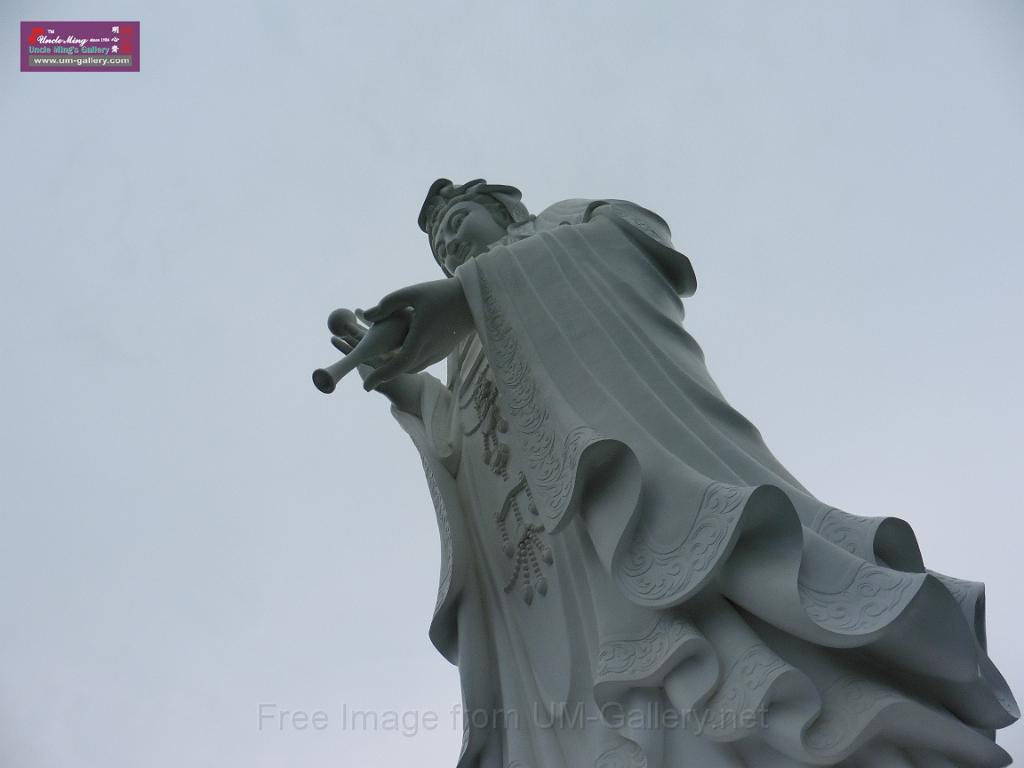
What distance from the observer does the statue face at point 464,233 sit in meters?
4.45

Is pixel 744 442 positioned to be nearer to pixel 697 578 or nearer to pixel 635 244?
pixel 697 578

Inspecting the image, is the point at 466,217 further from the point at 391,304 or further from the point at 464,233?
the point at 391,304

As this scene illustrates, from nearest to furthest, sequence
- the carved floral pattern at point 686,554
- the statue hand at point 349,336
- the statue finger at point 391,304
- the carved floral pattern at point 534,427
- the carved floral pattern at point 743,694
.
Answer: the carved floral pattern at point 743,694 < the carved floral pattern at point 686,554 < the carved floral pattern at point 534,427 < the statue finger at point 391,304 < the statue hand at point 349,336

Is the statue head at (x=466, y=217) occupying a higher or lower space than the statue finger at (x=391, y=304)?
higher

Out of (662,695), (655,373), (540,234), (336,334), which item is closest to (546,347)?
(655,373)

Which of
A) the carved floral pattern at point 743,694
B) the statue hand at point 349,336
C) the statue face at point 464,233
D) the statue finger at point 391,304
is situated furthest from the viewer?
the statue face at point 464,233

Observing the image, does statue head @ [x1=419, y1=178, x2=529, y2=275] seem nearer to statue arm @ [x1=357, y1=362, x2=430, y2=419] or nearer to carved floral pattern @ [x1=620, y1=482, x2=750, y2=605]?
statue arm @ [x1=357, y1=362, x2=430, y2=419]

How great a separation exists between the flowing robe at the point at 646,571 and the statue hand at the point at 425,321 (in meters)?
0.08

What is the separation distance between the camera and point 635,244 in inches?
156

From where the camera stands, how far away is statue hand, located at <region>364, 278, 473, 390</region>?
3.49 metres

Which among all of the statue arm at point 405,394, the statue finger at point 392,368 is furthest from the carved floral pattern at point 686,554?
the statue arm at point 405,394

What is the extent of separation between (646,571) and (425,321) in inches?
54.1

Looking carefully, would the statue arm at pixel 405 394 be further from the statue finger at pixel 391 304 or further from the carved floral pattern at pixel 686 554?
the carved floral pattern at pixel 686 554

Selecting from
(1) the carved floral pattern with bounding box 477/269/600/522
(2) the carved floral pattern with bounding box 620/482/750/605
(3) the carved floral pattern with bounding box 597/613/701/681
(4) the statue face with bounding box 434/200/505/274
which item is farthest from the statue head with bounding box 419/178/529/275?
(3) the carved floral pattern with bounding box 597/613/701/681
